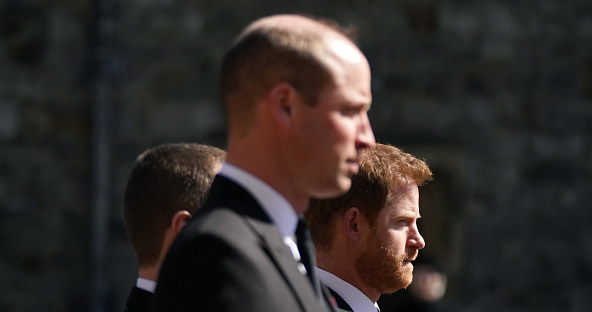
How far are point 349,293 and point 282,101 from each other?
1.16 m

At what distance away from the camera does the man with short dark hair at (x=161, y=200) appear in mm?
2871

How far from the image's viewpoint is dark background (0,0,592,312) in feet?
29.7

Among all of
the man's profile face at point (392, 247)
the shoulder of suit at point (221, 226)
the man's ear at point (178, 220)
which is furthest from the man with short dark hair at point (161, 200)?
the shoulder of suit at point (221, 226)

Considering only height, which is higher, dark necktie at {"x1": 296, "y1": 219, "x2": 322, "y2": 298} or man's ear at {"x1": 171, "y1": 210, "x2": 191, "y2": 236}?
dark necktie at {"x1": 296, "y1": 219, "x2": 322, "y2": 298}

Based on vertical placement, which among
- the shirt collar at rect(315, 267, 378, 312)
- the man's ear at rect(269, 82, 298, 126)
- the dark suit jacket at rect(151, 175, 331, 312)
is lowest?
the shirt collar at rect(315, 267, 378, 312)

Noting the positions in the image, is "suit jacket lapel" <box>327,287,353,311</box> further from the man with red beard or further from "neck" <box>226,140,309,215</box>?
"neck" <box>226,140,309,215</box>

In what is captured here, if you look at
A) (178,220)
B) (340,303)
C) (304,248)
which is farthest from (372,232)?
(304,248)

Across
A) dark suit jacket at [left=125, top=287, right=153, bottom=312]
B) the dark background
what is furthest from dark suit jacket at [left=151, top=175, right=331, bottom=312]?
the dark background

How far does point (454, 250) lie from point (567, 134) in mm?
1333

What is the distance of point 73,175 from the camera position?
29.9ft

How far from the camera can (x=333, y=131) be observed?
1.85 meters

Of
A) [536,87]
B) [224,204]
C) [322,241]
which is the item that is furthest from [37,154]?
[224,204]

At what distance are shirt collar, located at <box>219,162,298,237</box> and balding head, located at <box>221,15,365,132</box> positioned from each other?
0.24 ft

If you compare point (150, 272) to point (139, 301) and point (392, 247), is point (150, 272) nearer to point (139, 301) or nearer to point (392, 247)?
point (139, 301)
